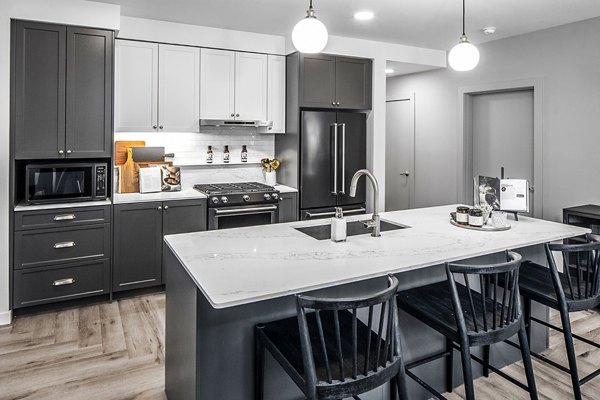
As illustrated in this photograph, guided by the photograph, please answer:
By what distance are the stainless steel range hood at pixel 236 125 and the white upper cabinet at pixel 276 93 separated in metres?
0.09

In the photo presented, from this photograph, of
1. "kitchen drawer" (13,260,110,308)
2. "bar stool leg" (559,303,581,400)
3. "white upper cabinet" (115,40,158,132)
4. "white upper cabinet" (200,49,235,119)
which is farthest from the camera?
"white upper cabinet" (200,49,235,119)

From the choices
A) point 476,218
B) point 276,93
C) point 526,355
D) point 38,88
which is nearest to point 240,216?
point 276,93

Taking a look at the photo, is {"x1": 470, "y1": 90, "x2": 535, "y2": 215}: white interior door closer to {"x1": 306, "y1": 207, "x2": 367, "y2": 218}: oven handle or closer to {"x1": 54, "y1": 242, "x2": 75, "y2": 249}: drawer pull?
{"x1": 306, "y1": 207, "x2": 367, "y2": 218}: oven handle

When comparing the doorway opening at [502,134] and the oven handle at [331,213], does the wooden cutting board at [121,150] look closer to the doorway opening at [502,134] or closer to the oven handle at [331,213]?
the oven handle at [331,213]

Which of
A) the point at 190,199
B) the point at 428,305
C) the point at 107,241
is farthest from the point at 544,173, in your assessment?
the point at 107,241

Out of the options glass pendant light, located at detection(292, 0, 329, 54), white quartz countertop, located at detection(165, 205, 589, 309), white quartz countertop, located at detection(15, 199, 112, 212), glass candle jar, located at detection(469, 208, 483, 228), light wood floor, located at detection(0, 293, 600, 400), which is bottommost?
light wood floor, located at detection(0, 293, 600, 400)

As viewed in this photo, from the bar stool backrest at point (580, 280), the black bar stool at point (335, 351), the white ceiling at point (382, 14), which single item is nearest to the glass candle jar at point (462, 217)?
the bar stool backrest at point (580, 280)

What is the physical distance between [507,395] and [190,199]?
291 cm

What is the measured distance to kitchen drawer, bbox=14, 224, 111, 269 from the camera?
3346 mm

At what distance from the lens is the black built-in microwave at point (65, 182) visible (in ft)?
11.2

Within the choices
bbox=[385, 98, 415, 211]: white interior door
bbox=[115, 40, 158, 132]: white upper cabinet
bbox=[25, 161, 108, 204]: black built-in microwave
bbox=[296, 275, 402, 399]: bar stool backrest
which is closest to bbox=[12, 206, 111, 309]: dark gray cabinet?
bbox=[25, 161, 108, 204]: black built-in microwave

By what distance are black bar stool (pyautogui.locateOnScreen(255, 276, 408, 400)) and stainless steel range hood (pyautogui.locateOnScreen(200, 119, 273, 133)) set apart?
114 inches

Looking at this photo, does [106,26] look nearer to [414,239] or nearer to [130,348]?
[130,348]

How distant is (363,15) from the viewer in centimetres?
385
